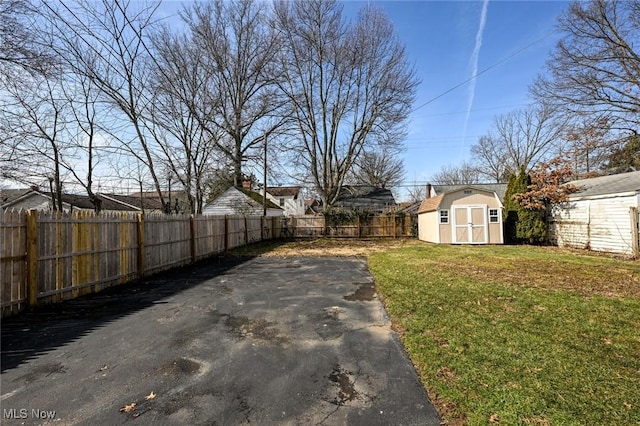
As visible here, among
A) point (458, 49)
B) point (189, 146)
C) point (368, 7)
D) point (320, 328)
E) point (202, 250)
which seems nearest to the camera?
point (320, 328)

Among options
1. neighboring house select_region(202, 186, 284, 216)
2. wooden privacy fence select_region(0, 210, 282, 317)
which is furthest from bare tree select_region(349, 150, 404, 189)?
wooden privacy fence select_region(0, 210, 282, 317)

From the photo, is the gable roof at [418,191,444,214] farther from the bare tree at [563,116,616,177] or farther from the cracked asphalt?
the cracked asphalt

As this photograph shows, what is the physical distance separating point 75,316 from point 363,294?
→ 16.4ft

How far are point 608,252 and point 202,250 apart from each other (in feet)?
51.2

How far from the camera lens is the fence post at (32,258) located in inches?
199

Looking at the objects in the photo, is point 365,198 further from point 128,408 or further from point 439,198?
point 128,408

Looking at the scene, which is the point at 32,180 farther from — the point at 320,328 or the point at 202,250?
the point at 320,328

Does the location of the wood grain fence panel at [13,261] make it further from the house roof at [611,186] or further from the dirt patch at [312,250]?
the house roof at [611,186]

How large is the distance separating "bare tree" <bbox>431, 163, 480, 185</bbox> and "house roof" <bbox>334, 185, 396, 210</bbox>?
46.3ft

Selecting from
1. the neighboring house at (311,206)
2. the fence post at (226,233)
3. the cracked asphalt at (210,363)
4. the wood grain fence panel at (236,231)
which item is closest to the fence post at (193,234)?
the fence post at (226,233)

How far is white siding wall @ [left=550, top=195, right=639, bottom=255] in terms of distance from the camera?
11250 millimetres

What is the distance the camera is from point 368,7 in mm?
23125

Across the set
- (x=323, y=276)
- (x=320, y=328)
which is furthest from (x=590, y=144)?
(x=320, y=328)

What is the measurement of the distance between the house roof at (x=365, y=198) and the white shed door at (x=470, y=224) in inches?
567
